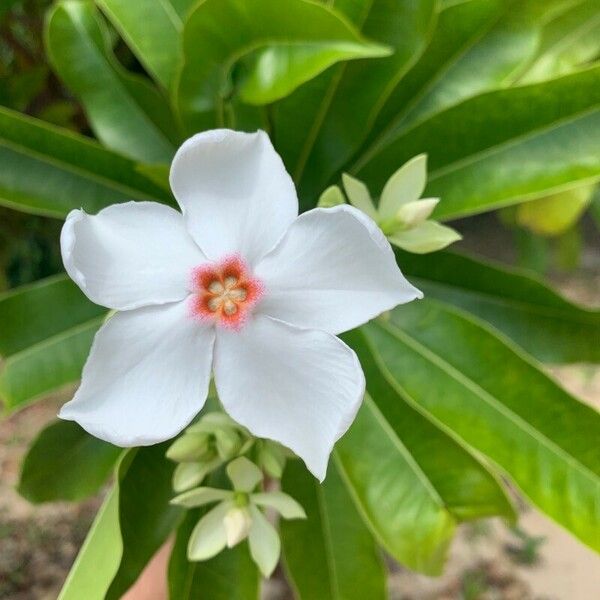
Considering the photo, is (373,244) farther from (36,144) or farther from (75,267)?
(36,144)

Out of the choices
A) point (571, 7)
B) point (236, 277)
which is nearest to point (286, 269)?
point (236, 277)

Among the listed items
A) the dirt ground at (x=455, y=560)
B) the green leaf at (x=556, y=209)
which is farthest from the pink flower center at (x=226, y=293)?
the dirt ground at (x=455, y=560)

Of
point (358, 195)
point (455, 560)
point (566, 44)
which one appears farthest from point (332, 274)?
point (455, 560)

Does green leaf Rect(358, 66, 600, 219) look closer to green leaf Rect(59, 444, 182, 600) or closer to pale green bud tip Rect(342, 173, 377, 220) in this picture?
pale green bud tip Rect(342, 173, 377, 220)

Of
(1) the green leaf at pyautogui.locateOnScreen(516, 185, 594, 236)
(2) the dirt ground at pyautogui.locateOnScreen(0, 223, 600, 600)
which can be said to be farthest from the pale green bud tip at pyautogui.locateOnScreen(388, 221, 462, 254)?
(2) the dirt ground at pyautogui.locateOnScreen(0, 223, 600, 600)

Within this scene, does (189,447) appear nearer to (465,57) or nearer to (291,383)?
(291,383)

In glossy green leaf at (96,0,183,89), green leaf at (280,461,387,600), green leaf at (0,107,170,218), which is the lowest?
green leaf at (280,461,387,600)

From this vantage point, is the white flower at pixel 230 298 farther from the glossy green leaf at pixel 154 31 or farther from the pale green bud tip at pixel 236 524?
the glossy green leaf at pixel 154 31
